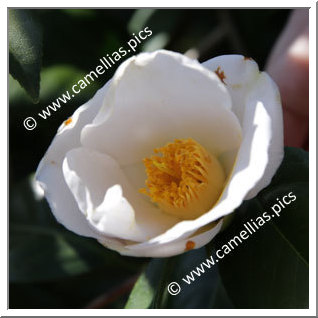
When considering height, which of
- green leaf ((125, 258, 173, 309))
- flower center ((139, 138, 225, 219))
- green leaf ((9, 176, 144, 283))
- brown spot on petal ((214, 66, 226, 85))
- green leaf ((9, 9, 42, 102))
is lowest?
green leaf ((9, 176, 144, 283))

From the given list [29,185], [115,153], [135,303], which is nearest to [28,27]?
A: [115,153]

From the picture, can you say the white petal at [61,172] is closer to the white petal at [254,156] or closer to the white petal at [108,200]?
the white petal at [108,200]

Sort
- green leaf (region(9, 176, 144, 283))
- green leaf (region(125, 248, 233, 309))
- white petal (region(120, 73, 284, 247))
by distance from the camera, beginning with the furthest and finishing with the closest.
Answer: green leaf (region(9, 176, 144, 283)) → green leaf (region(125, 248, 233, 309)) → white petal (region(120, 73, 284, 247))

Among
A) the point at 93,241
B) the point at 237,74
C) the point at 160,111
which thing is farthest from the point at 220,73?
the point at 93,241

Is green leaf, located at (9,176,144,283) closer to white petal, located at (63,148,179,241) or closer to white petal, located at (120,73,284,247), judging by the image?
white petal, located at (63,148,179,241)

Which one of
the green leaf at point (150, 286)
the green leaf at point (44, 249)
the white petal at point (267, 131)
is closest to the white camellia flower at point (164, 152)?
the white petal at point (267, 131)

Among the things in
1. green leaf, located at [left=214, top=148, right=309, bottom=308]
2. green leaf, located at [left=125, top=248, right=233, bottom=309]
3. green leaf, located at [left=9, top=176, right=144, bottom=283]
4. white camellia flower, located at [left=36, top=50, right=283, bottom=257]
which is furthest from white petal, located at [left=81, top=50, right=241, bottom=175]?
green leaf, located at [left=9, top=176, right=144, bottom=283]
